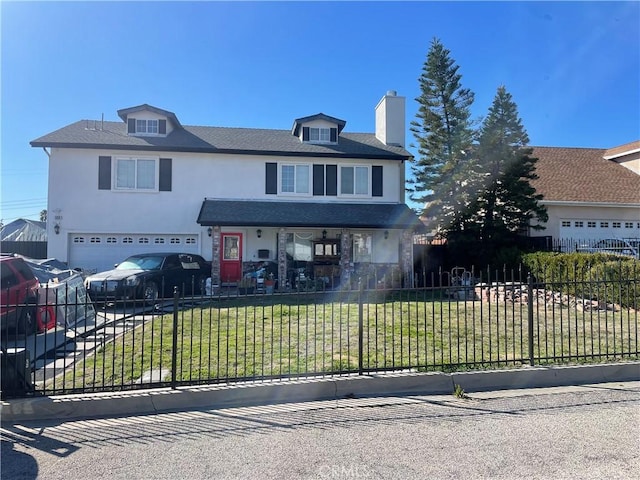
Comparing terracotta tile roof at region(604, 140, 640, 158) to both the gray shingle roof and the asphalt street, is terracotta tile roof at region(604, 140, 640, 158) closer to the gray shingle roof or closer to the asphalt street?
the gray shingle roof

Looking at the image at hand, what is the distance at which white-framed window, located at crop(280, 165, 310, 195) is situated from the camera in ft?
55.9

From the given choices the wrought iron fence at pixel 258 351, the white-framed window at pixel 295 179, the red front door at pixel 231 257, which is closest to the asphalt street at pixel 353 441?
the wrought iron fence at pixel 258 351

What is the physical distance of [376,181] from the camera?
57.3 ft

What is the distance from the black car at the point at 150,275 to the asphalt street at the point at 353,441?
20.1 feet

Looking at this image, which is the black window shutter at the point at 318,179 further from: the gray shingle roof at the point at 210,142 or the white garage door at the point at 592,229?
the white garage door at the point at 592,229

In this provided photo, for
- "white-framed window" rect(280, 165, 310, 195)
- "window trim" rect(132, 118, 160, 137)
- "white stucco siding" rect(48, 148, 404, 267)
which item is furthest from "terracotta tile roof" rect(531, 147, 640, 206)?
"window trim" rect(132, 118, 160, 137)

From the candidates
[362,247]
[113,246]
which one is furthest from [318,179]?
[113,246]

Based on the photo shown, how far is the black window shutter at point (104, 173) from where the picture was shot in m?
15.8

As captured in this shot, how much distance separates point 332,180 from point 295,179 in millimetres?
1634

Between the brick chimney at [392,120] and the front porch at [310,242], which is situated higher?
the brick chimney at [392,120]

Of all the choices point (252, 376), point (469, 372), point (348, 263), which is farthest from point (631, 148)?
point (252, 376)

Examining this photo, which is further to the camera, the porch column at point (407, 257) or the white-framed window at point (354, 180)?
the white-framed window at point (354, 180)

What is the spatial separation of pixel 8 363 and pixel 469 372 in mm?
5662

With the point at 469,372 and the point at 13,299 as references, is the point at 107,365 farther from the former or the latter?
the point at 469,372
